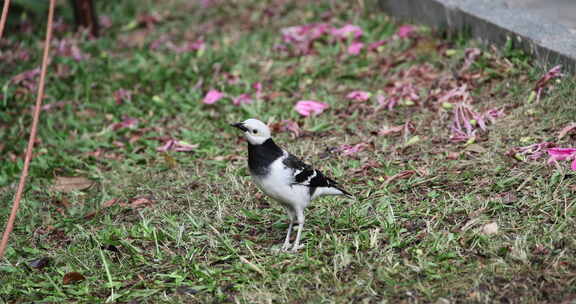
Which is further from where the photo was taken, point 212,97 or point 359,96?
point 212,97

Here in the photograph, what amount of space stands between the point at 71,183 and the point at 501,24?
3.92m

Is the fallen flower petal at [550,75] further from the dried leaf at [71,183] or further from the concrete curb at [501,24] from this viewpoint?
the dried leaf at [71,183]

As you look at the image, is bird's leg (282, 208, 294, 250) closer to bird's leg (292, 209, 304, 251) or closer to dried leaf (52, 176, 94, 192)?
bird's leg (292, 209, 304, 251)

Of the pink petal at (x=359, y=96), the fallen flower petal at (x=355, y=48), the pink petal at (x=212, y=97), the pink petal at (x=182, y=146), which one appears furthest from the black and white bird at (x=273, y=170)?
the fallen flower petal at (x=355, y=48)

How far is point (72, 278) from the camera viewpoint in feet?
12.5

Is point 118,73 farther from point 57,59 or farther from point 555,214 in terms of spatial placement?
point 555,214

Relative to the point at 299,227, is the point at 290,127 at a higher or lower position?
lower

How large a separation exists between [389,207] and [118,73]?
4061 mm

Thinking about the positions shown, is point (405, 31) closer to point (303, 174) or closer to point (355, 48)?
point (355, 48)

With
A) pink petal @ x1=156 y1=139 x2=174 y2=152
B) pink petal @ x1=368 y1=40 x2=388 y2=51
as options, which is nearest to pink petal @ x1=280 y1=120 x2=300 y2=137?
pink petal @ x1=156 y1=139 x2=174 y2=152

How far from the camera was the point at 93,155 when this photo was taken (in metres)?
5.73

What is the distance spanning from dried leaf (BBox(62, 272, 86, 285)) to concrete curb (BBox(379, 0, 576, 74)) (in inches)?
152

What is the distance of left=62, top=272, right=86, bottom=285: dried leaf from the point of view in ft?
12.5

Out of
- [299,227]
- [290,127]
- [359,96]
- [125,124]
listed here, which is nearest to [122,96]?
[125,124]
